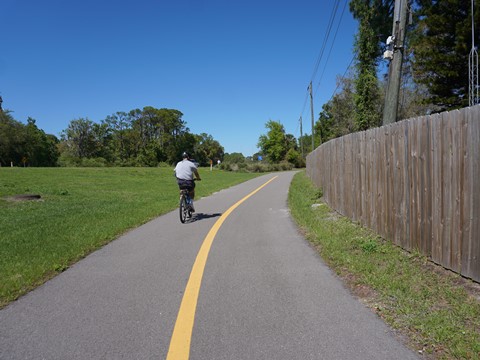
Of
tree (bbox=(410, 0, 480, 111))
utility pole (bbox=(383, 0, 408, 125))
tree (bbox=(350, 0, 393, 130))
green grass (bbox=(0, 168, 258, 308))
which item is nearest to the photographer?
green grass (bbox=(0, 168, 258, 308))

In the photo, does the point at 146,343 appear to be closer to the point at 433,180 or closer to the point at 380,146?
the point at 433,180

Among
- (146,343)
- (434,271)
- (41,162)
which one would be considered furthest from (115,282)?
(41,162)

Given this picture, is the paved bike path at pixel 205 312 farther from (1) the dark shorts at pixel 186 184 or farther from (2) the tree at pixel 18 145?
(2) the tree at pixel 18 145

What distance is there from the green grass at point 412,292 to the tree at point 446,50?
20001mm

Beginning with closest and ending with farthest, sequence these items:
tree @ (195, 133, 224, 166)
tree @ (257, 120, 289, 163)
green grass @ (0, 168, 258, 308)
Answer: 1. green grass @ (0, 168, 258, 308)
2. tree @ (257, 120, 289, 163)
3. tree @ (195, 133, 224, 166)

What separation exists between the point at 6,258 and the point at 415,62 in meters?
26.5

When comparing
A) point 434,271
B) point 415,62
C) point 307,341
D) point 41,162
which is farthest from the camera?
point 41,162

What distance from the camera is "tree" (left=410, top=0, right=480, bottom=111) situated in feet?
68.6

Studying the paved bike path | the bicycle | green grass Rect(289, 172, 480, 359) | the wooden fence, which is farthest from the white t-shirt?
the wooden fence

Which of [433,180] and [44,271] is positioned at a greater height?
[433,180]

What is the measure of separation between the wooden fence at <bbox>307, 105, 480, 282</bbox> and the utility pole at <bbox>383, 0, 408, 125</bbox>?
194 cm

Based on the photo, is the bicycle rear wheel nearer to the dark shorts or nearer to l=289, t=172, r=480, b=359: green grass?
the dark shorts

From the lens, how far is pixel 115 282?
479 cm

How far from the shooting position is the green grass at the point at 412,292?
2.97 m
